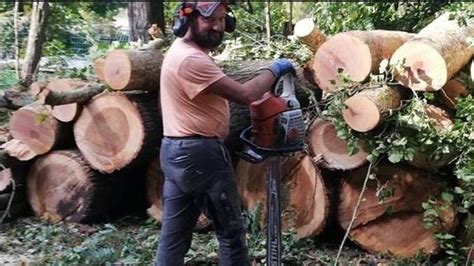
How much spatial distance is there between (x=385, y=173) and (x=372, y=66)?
75 centimetres

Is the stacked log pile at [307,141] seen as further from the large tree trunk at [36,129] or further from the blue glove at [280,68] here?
the blue glove at [280,68]

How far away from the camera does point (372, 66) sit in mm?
4547

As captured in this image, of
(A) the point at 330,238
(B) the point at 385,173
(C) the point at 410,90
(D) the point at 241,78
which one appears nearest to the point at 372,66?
(C) the point at 410,90

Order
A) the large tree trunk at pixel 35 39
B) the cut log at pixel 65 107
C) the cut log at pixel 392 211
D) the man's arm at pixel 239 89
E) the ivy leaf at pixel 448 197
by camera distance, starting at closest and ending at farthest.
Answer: the man's arm at pixel 239 89
the ivy leaf at pixel 448 197
the cut log at pixel 392 211
the cut log at pixel 65 107
the large tree trunk at pixel 35 39

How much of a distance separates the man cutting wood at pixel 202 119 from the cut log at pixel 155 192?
5.12ft

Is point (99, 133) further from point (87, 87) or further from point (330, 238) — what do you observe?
point (330, 238)

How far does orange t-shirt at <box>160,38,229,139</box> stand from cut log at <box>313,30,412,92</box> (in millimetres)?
1291

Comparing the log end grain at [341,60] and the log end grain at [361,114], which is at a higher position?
the log end grain at [341,60]

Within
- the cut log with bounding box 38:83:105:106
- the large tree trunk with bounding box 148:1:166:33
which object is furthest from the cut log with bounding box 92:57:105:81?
the large tree trunk with bounding box 148:1:166:33

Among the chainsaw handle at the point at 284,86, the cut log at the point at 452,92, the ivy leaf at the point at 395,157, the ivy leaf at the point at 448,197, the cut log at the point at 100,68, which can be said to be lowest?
the ivy leaf at the point at 448,197

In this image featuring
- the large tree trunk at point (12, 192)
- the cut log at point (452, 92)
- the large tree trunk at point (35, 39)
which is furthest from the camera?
the large tree trunk at point (35, 39)

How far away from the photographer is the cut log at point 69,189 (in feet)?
17.1

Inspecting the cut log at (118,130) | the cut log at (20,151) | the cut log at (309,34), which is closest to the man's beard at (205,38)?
the cut log at (118,130)

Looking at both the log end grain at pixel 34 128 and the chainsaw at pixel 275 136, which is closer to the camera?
the chainsaw at pixel 275 136
